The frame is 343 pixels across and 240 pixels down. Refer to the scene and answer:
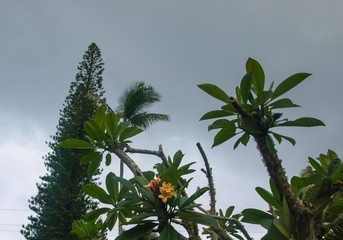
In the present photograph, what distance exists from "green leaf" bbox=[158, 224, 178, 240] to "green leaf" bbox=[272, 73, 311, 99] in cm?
48

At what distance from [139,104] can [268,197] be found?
12474 mm

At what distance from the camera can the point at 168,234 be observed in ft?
2.66

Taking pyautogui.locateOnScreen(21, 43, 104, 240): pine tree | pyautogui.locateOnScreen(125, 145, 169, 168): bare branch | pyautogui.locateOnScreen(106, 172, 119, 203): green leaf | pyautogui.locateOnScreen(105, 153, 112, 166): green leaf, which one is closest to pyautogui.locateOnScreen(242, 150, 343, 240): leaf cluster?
pyautogui.locateOnScreen(125, 145, 169, 168): bare branch

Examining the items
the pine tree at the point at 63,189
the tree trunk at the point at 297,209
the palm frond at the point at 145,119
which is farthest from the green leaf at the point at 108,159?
the palm frond at the point at 145,119

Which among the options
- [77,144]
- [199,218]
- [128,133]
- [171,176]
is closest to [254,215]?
[199,218]

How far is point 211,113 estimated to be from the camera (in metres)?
0.89

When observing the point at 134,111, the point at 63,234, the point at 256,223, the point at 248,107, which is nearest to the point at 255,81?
the point at 248,107

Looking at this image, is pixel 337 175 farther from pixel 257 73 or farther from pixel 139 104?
pixel 139 104

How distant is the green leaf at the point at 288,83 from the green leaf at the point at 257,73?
46 millimetres

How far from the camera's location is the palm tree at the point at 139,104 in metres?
13.0

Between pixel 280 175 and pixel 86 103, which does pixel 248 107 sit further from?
pixel 86 103

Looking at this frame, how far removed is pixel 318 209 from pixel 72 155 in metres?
11.4

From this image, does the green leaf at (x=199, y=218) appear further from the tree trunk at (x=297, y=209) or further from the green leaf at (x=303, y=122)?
the green leaf at (x=303, y=122)

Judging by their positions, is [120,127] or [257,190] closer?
[257,190]
